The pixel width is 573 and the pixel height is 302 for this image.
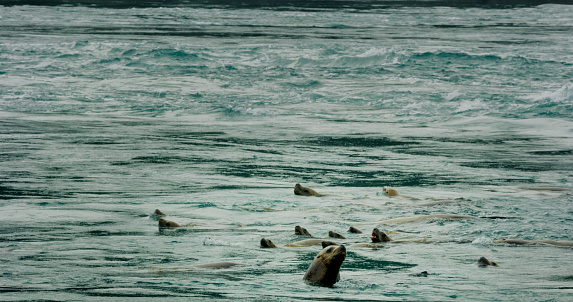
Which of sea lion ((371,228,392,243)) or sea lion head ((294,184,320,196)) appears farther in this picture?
sea lion head ((294,184,320,196))

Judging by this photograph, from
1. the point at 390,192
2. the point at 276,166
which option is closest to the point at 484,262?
the point at 390,192

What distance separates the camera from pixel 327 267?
19.8 feet

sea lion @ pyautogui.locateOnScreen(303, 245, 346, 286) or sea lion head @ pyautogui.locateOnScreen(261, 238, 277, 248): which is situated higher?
sea lion @ pyautogui.locateOnScreen(303, 245, 346, 286)

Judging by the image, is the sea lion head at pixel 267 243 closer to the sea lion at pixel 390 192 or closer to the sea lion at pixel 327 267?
the sea lion at pixel 327 267

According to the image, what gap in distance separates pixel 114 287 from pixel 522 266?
3.50 metres

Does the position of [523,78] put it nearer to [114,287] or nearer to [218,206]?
[218,206]

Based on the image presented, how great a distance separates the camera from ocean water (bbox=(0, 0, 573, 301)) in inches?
252

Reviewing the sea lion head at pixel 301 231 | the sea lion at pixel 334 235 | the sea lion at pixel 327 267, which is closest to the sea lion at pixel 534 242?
the sea lion at pixel 334 235

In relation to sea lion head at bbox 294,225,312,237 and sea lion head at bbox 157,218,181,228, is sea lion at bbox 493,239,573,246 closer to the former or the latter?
sea lion head at bbox 294,225,312,237

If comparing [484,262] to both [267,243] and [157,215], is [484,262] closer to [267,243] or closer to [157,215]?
[267,243]

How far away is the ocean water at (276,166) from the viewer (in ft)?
21.0

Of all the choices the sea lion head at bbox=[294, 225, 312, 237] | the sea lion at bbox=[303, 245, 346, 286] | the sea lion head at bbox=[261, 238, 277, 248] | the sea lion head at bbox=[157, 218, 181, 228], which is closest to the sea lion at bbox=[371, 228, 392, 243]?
the sea lion head at bbox=[294, 225, 312, 237]

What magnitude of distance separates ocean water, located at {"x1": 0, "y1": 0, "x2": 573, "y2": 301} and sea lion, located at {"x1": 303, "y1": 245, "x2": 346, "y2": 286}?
13 cm

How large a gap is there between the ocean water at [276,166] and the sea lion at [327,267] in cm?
13
